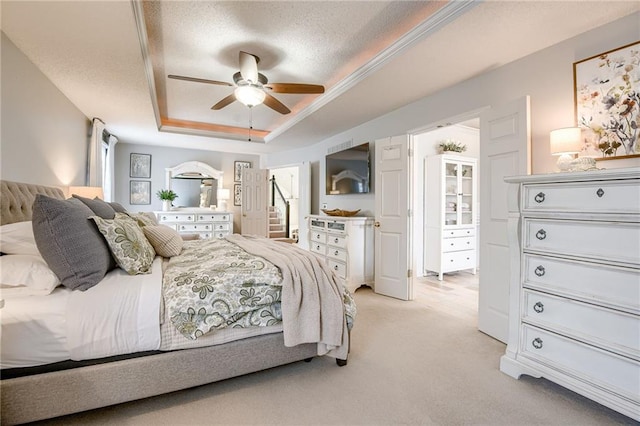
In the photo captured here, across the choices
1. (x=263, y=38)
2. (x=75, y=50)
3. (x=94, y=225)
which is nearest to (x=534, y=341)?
(x=94, y=225)

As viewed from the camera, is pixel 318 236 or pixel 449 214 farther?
pixel 449 214

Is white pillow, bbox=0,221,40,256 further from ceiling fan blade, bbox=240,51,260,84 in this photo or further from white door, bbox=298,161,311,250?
white door, bbox=298,161,311,250

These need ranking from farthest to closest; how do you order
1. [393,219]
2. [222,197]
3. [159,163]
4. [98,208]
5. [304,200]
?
[222,197], [304,200], [159,163], [393,219], [98,208]

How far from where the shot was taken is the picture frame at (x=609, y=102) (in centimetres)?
183

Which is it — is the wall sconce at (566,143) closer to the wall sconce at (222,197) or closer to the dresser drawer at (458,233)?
the dresser drawer at (458,233)

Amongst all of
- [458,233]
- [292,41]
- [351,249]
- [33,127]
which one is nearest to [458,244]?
[458,233]

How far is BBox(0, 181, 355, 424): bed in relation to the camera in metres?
1.38

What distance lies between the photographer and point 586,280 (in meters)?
1.63

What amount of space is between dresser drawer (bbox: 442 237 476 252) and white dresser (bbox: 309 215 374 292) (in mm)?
1411

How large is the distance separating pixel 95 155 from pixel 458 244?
5.73m

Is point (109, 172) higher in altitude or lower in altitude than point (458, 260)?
higher

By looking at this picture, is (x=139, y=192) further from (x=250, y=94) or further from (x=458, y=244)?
(x=458, y=244)

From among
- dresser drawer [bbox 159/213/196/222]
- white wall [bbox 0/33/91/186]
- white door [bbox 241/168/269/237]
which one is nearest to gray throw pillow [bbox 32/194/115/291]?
white wall [bbox 0/33/91/186]

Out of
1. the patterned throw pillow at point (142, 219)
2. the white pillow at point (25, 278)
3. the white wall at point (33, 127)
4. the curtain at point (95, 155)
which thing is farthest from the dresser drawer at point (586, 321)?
the curtain at point (95, 155)
